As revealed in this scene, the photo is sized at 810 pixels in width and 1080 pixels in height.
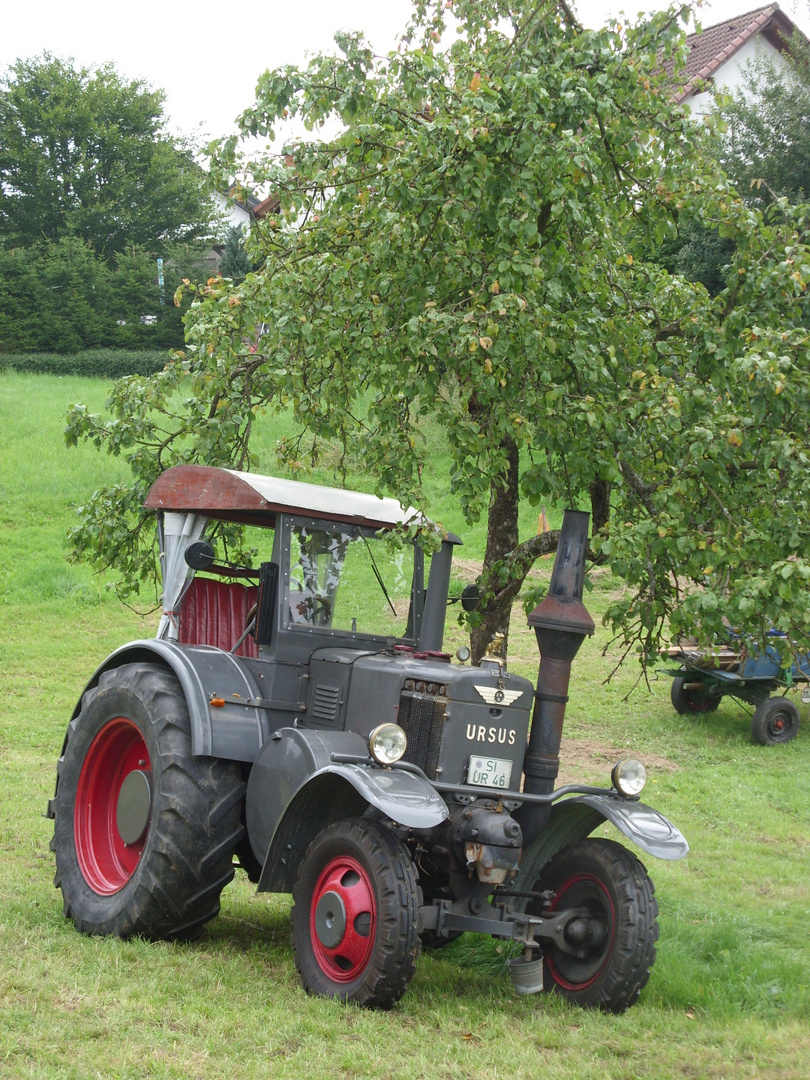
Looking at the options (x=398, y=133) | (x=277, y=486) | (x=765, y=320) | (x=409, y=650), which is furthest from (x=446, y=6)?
(x=409, y=650)

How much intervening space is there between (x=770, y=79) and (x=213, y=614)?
56.0 ft

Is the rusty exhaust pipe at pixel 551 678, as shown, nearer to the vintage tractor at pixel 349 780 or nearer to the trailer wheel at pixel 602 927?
the vintage tractor at pixel 349 780

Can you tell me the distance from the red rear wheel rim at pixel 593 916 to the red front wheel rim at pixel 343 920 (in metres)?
1.06

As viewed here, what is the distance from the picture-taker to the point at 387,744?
4.78 metres

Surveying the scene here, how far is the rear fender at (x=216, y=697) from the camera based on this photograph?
536cm

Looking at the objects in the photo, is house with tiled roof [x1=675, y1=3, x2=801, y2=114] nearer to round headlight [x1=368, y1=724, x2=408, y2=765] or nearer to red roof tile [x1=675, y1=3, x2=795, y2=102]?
red roof tile [x1=675, y1=3, x2=795, y2=102]

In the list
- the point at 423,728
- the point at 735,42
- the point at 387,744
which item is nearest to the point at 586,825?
the point at 423,728

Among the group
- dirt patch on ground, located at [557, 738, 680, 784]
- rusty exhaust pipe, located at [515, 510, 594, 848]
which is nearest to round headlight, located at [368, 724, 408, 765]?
rusty exhaust pipe, located at [515, 510, 594, 848]

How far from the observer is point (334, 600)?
6027 mm

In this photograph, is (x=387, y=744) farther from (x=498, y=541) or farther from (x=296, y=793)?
(x=498, y=541)

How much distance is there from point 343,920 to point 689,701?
387 inches

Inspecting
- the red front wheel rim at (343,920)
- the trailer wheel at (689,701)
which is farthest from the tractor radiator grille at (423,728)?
the trailer wheel at (689,701)

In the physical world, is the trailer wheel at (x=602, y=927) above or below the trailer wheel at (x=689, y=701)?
above

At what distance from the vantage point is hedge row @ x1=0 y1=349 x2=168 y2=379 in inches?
1339
